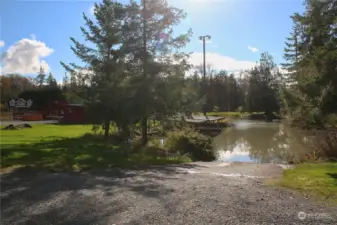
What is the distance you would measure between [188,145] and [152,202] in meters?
12.8

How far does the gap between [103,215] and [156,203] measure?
106 cm

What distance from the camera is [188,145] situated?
62.8 ft

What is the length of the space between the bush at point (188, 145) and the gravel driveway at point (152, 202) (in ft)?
31.0

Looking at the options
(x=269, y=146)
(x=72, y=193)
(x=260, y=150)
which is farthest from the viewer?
(x=269, y=146)

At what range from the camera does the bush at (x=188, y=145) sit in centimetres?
1880

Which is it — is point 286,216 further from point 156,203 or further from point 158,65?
point 158,65

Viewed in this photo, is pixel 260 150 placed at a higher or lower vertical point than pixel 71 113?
lower

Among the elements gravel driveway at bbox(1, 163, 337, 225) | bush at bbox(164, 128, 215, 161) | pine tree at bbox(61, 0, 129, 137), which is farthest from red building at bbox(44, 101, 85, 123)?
gravel driveway at bbox(1, 163, 337, 225)

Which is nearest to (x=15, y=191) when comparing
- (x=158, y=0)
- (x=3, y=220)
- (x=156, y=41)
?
(x=3, y=220)

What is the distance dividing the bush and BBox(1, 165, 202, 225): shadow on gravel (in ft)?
27.2

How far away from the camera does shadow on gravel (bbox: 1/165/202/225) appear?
615 centimetres

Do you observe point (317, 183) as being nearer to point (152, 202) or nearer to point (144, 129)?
point (152, 202)

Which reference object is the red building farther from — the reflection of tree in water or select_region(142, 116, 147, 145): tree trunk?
select_region(142, 116, 147, 145): tree trunk

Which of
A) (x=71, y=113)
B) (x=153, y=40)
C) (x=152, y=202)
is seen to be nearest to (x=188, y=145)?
(x=153, y=40)
